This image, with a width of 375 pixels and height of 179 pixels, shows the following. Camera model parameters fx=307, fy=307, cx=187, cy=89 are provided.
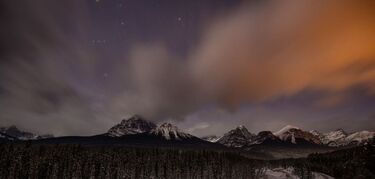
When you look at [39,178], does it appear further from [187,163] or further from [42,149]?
[187,163]

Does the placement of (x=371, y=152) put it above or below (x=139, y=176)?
above

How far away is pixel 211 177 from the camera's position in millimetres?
173500

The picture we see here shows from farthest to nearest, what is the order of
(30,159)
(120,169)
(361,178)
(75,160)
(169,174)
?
(169,174) < (120,169) < (75,160) < (30,159) < (361,178)

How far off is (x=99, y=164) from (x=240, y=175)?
8874 cm

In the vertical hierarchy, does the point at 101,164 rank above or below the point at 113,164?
above

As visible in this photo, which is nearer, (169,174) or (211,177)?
(169,174)

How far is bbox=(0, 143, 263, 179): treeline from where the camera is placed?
372 ft

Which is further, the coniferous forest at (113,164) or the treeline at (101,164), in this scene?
the treeline at (101,164)

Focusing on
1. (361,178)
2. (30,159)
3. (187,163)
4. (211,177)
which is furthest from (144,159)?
(361,178)

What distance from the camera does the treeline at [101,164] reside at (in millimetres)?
113438

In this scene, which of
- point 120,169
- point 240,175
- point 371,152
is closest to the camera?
point 371,152

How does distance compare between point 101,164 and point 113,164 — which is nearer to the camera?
point 101,164

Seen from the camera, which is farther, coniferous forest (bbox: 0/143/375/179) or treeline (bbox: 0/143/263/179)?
treeline (bbox: 0/143/263/179)

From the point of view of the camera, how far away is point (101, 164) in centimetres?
13800
